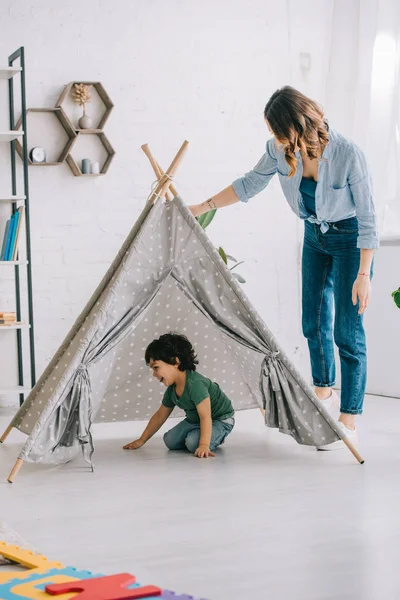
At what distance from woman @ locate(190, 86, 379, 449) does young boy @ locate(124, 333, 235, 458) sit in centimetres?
38

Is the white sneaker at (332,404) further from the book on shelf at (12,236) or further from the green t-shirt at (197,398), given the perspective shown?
the book on shelf at (12,236)

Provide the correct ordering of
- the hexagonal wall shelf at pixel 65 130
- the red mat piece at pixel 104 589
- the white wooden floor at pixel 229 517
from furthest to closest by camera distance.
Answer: the hexagonal wall shelf at pixel 65 130 → the white wooden floor at pixel 229 517 → the red mat piece at pixel 104 589

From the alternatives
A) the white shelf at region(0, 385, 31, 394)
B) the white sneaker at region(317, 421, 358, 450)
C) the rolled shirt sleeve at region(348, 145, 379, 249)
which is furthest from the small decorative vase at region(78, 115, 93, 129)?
the white sneaker at region(317, 421, 358, 450)

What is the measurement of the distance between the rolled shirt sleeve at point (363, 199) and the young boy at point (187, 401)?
735 millimetres

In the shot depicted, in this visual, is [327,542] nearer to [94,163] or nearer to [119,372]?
[119,372]

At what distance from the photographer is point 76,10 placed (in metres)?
4.34

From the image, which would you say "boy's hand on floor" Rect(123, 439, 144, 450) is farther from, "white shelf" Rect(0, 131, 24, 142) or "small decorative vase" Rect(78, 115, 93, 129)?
"small decorative vase" Rect(78, 115, 93, 129)

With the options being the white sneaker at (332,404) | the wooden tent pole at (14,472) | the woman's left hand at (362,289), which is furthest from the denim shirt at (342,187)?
the wooden tent pole at (14,472)

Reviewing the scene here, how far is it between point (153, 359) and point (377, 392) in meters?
1.87

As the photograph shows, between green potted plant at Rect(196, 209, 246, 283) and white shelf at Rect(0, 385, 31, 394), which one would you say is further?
green potted plant at Rect(196, 209, 246, 283)

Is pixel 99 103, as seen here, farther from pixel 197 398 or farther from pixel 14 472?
pixel 14 472

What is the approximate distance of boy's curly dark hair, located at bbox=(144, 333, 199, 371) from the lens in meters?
3.01

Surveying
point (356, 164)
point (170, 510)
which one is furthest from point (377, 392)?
point (170, 510)

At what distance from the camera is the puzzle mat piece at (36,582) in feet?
5.54
